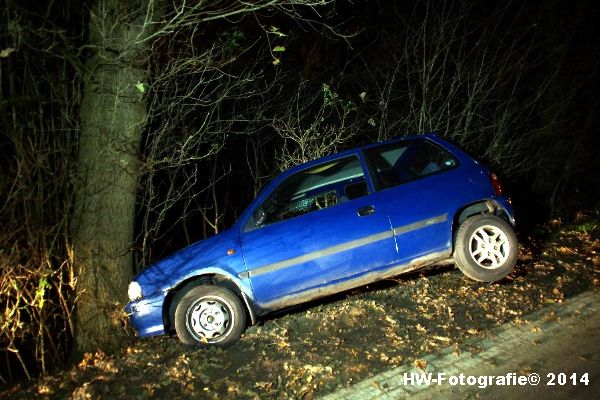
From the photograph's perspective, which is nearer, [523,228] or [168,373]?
[168,373]

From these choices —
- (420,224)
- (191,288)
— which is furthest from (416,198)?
(191,288)

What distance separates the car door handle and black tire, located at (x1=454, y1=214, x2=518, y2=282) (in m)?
1.08

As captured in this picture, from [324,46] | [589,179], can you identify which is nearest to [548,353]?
[324,46]

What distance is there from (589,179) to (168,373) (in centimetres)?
1318

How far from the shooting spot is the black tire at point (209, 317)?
4730mm

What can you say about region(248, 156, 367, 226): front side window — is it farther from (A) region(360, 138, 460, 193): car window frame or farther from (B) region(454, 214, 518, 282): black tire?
(B) region(454, 214, 518, 282): black tire

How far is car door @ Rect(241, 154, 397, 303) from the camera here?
15.6 ft

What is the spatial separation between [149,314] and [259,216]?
1.58 metres

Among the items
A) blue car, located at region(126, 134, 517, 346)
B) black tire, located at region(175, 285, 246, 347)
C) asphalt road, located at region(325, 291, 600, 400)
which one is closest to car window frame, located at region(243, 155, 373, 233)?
blue car, located at region(126, 134, 517, 346)

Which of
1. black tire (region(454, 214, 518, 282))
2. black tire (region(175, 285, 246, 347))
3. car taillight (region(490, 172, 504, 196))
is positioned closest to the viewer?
black tire (region(175, 285, 246, 347))

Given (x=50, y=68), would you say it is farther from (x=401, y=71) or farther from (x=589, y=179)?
(x=589, y=179)

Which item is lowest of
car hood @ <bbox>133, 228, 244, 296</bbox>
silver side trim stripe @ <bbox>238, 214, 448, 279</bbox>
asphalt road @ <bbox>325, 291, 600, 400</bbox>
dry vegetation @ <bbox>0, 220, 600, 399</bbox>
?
asphalt road @ <bbox>325, 291, 600, 400</bbox>

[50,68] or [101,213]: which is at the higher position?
[50,68]

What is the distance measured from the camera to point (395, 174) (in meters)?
5.13
